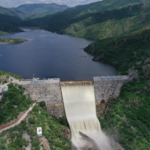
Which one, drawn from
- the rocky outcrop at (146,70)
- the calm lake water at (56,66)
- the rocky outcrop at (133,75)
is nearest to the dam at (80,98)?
the rocky outcrop at (133,75)

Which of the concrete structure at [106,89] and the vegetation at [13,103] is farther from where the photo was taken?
the concrete structure at [106,89]

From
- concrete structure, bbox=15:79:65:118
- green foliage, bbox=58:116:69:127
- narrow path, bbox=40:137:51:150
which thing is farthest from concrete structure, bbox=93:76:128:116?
narrow path, bbox=40:137:51:150

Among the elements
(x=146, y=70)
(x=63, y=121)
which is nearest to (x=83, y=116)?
(x=63, y=121)

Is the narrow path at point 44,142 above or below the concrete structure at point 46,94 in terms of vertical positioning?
below

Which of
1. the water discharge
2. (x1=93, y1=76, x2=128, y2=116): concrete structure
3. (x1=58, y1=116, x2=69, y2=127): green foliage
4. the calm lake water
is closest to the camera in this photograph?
the water discharge

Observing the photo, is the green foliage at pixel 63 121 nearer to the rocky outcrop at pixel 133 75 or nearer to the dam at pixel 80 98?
the dam at pixel 80 98

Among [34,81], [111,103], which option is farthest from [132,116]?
[34,81]

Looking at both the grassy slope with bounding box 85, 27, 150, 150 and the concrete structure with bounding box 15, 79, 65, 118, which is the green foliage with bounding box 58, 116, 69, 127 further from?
the grassy slope with bounding box 85, 27, 150, 150
